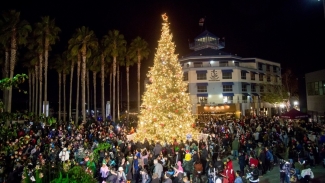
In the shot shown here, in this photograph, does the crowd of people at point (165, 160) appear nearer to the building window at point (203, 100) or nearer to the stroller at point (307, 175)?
the stroller at point (307, 175)

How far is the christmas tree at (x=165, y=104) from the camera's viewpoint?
67.6 ft

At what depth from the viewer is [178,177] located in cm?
1127

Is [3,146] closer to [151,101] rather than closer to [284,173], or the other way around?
[284,173]

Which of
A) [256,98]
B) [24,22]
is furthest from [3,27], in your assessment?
[256,98]

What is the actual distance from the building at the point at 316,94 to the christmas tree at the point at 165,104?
60.8ft

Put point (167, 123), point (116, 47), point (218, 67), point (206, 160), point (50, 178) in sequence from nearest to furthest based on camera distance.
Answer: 1. point (50, 178)
2. point (206, 160)
3. point (167, 123)
4. point (116, 47)
5. point (218, 67)

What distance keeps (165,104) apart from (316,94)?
21608 millimetres

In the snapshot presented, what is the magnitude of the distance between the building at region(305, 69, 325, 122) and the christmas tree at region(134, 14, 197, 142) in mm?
18530

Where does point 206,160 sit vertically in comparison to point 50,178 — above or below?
below

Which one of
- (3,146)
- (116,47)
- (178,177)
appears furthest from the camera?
(116,47)

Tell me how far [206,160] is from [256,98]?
44.6m

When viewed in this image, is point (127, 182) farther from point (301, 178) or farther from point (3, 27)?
point (3, 27)

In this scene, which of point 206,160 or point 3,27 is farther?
point 3,27

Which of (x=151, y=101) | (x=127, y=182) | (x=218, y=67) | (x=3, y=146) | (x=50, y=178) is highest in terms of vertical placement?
(x=218, y=67)
